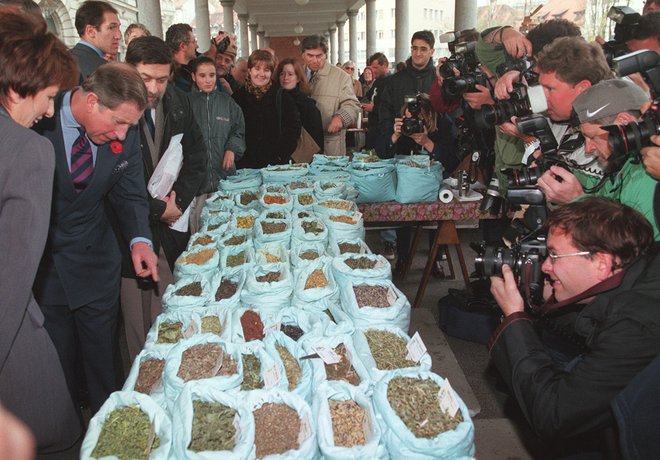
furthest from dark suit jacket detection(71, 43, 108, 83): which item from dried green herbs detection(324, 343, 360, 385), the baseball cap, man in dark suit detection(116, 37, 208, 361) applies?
the baseball cap

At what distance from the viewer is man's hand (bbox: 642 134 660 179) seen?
139 cm

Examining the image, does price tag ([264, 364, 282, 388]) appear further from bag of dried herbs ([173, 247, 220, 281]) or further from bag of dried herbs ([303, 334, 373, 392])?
bag of dried herbs ([173, 247, 220, 281])

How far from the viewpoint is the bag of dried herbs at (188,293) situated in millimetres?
1985

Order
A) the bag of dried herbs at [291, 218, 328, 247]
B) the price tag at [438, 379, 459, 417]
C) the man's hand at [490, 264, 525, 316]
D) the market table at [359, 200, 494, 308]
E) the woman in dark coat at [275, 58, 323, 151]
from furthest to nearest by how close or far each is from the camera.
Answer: the woman in dark coat at [275, 58, 323, 151] < the market table at [359, 200, 494, 308] < the bag of dried herbs at [291, 218, 328, 247] < the man's hand at [490, 264, 525, 316] < the price tag at [438, 379, 459, 417]

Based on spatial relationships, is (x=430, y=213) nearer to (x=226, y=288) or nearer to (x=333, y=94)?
(x=333, y=94)

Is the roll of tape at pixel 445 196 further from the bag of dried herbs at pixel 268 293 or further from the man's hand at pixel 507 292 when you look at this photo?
the man's hand at pixel 507 292

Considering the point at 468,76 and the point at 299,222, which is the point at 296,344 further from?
the point at 468,76

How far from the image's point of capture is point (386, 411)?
136cm

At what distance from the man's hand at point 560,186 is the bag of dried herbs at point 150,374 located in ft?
5.08

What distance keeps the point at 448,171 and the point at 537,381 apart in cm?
301

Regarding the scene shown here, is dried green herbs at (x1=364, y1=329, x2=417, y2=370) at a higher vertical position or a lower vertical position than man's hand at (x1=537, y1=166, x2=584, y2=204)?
lower

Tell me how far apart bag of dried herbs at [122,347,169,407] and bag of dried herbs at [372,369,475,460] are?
68 cm

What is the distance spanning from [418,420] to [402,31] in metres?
10.9

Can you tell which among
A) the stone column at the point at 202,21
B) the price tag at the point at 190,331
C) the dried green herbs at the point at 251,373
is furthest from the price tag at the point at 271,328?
the stone column at the point at 202,21
